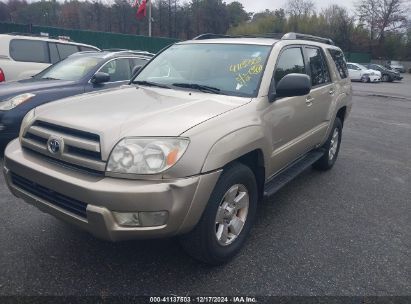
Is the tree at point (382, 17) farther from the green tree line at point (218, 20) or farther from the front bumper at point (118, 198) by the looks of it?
the front bumper at point (118, 198)

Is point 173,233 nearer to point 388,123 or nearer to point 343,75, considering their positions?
point 343,75

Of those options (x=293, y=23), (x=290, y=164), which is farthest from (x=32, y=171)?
(x=293, y=23)

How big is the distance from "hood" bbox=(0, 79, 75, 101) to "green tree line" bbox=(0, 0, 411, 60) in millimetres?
53143

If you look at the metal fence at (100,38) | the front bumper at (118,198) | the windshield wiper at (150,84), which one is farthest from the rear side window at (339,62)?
the metal fence at (100,38)

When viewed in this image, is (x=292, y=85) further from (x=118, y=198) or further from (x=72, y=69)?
(x=72, y=69)

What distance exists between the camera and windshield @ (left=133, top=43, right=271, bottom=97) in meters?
3.24

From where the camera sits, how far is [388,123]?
32.8 feet

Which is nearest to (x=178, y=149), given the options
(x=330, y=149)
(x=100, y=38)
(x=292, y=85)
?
(x=292, y=85)

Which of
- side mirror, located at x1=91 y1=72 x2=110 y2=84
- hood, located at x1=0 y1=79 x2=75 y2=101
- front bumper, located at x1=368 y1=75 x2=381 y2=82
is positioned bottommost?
front bumper, located at x1=368 y1=75 x2=381 y2=82

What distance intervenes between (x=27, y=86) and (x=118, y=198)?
396 cm

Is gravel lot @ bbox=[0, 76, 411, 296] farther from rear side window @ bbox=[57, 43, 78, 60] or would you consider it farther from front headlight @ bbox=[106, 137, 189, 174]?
rear side window @ bbox=[57, 43, 78, 60]

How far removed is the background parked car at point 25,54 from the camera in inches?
289

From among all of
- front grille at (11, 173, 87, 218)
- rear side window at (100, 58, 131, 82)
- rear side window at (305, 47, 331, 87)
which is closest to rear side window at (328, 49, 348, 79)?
rear side window at (305, 47, 331, 87)

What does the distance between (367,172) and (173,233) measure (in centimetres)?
405
